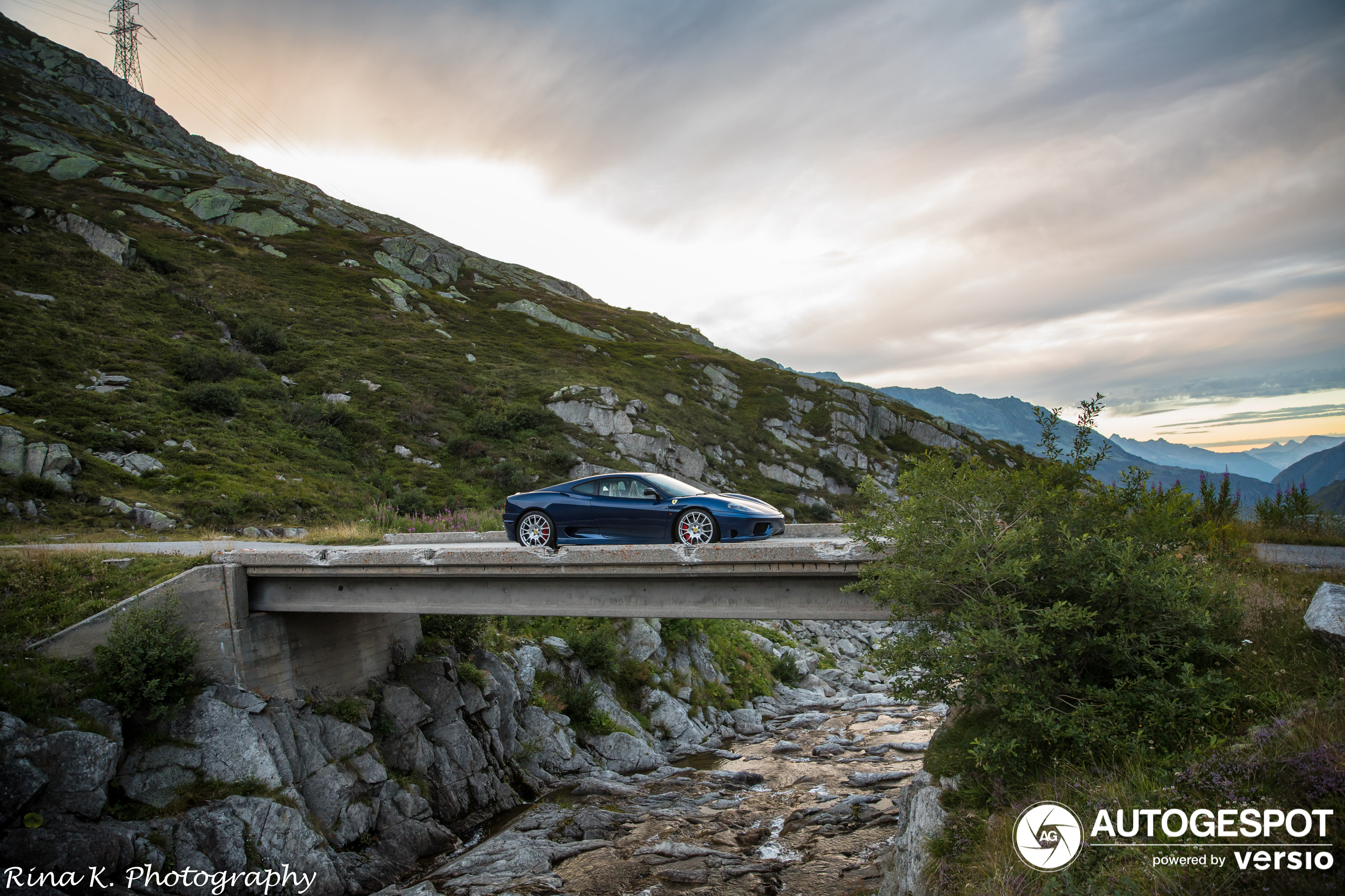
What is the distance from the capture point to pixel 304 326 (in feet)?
168

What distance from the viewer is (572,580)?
12.0 metres

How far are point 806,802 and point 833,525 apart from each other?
622 cm

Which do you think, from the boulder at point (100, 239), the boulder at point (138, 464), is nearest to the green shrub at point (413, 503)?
the boulder at point (138, 464)

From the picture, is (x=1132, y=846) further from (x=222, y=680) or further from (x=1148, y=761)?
(x=222, y=680)

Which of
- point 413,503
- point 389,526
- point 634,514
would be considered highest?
point 413,503

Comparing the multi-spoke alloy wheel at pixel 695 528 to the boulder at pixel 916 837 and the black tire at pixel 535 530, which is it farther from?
the boulder at pixel 916 837

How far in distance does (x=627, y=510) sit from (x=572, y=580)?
69.1 inches

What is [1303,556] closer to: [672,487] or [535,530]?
[672,487]

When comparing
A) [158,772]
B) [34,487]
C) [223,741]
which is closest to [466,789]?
[223,741]

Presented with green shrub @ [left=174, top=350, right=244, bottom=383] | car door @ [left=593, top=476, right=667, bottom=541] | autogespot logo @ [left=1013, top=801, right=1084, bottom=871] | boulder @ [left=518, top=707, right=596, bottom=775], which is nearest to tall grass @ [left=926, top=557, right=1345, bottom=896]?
autogespot logo @ [left=1013, top=801, right=1084, bottom=871]

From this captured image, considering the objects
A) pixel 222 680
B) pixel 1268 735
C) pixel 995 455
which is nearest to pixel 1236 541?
pixel 1268 735

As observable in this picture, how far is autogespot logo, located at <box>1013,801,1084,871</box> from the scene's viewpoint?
6.02 m

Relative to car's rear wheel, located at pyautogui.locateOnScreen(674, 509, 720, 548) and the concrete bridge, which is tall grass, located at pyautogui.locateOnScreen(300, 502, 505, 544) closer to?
the concrete bridge

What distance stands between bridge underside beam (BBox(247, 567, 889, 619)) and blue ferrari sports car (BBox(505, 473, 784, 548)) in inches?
35.6
